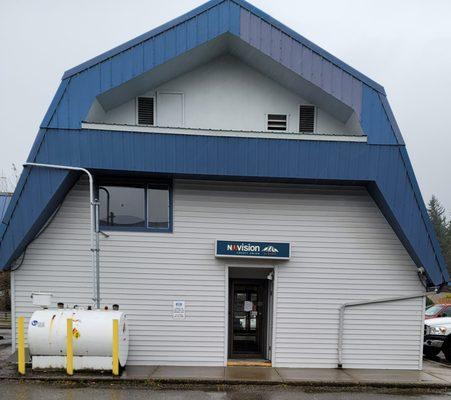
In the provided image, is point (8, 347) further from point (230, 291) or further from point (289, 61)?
point (289, 61)

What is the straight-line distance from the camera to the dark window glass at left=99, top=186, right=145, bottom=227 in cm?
Result: 915

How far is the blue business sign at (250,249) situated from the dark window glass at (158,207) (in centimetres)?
150

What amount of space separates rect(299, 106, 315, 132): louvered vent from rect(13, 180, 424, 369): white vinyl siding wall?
175 cm

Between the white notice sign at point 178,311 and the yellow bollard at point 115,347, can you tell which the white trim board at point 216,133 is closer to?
the white notice sign at point 178,311

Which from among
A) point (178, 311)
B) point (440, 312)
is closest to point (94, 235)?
point (178, 311)

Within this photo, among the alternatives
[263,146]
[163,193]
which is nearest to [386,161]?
[263,146]

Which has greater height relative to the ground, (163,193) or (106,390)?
(163,193)

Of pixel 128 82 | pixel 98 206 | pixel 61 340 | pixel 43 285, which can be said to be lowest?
pixel 61 340

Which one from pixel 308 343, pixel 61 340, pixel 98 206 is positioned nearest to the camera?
pixel 61 340

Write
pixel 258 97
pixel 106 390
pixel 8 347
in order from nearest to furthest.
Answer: pixel 106 390 < pixel 258 97 < pixel 8 347

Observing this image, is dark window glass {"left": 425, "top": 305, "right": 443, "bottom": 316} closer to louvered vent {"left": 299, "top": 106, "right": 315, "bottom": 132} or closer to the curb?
the curb

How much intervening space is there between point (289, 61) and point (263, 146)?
2179 millimetres

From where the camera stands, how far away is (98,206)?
8578mm

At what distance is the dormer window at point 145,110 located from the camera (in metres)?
9.71
